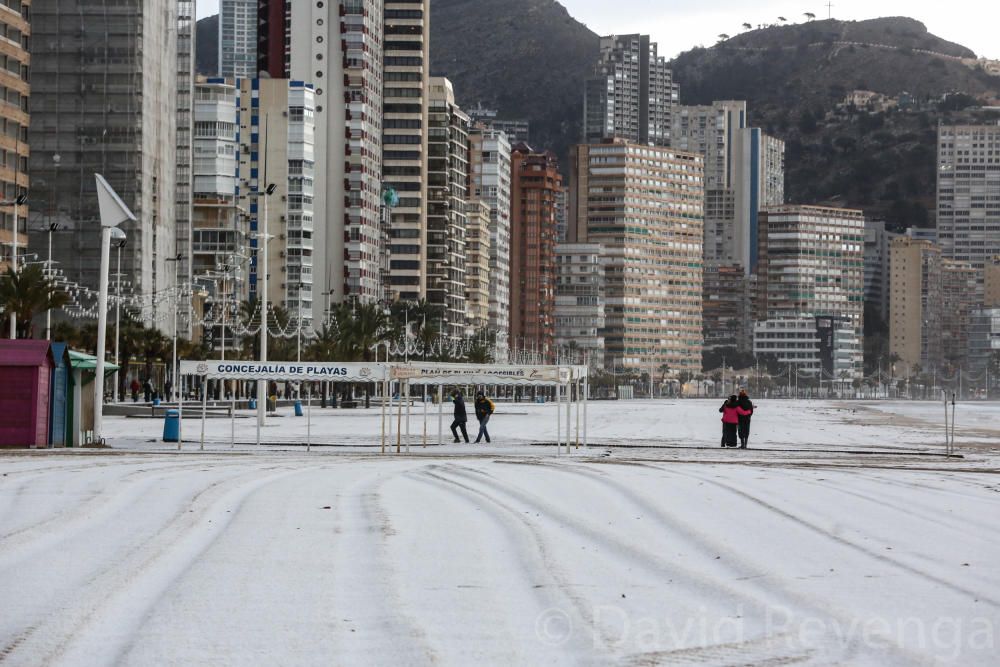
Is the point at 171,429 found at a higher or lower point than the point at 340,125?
lower

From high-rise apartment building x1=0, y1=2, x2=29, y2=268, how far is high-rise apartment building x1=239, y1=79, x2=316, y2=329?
233 ft

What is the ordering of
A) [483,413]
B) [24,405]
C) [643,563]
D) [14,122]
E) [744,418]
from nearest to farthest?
[643,563] < [24,405] < [744,418] < [483,413] < [14,122]

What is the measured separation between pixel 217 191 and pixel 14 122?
5935 centimetres

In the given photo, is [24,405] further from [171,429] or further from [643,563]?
[643,563]

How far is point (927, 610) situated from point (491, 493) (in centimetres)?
1238

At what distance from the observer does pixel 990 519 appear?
22062 millimetres

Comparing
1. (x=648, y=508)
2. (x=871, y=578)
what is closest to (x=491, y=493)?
(x=648, y=508)

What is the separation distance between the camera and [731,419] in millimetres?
46188

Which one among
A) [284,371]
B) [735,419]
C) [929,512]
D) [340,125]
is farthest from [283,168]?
[929,512]

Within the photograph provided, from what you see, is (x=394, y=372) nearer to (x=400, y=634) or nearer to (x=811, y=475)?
(x=811, y=475)

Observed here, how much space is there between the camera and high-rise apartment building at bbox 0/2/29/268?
10694 centimetres

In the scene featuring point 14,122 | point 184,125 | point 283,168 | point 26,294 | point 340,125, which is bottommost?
point 26,294

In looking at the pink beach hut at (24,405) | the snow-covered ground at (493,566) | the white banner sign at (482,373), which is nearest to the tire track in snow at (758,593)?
the snow-covered ground at (493,566)

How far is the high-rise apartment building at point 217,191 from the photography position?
165 metres
